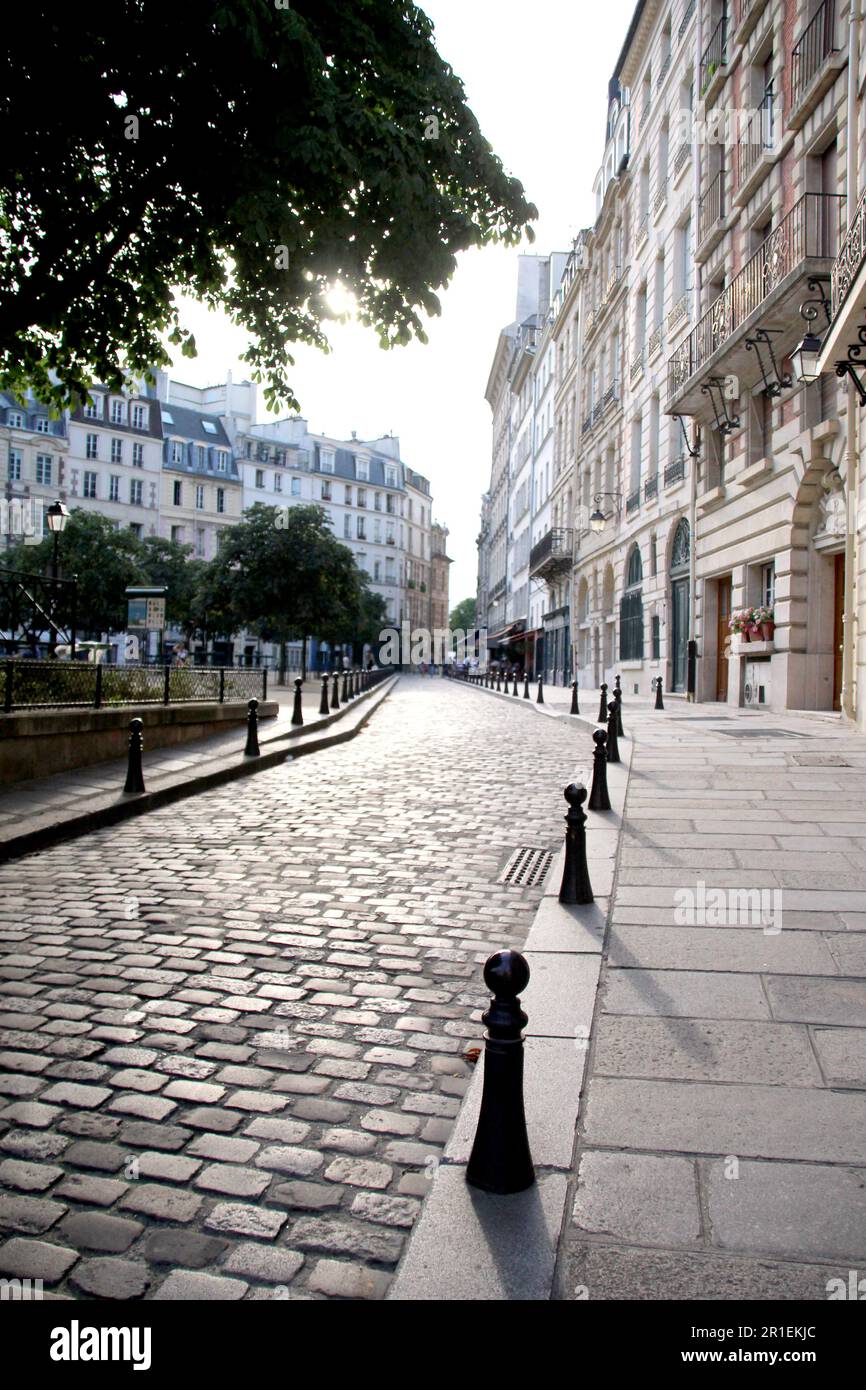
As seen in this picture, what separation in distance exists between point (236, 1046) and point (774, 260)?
53.5 feet

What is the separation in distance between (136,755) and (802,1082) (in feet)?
23.2

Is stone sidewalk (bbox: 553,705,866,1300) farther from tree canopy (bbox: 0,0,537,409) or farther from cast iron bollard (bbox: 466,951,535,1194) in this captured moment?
tree canopy (bbox: 0,0,537,409)

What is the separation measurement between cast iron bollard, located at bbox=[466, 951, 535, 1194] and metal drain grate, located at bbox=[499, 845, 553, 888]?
334 cm

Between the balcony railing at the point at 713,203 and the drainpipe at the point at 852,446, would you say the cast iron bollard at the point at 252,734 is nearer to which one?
the drainpipe at the point at 852,446

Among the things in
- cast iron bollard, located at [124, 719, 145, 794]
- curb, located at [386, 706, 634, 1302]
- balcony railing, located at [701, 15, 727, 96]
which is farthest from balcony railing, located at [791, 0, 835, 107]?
curb, located at [386, 706, 634, 1302]

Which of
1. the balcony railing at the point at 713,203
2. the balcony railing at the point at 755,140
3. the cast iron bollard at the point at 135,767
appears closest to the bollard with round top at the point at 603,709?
the cast iron bollard at the point at 135,767

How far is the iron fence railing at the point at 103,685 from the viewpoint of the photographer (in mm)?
9117

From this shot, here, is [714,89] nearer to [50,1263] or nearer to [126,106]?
[126,106]

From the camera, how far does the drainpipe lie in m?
13.5

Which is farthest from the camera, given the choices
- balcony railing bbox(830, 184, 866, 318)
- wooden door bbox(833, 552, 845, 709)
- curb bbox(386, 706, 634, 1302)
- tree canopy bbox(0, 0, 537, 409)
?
wooden door bbox(833, 552, 845, 709)

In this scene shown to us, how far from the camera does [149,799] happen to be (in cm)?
856

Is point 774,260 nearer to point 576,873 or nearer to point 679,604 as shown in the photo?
point 679,604

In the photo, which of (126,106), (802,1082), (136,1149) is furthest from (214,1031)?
(126,106)

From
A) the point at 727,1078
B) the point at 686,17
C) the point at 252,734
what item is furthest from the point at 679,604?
the point at 727,1078
